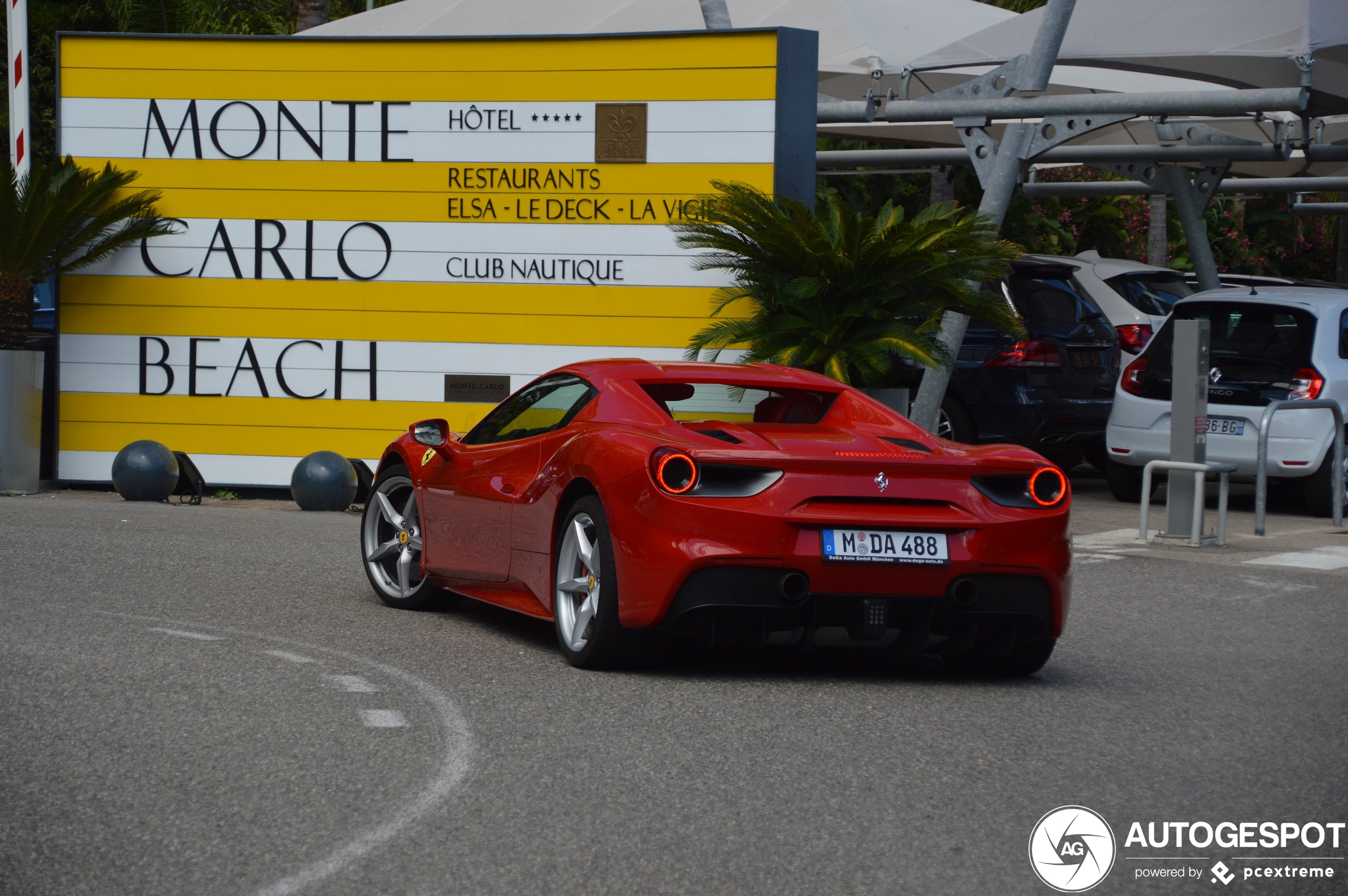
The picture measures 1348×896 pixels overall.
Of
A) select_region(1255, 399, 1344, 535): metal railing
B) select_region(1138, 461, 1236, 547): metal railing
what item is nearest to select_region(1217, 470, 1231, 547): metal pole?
select_region(1138, 461, 1236, 547): metal railing

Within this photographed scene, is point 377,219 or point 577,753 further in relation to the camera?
point 377,219

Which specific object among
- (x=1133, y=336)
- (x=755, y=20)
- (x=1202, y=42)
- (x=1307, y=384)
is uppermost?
(x=755, y=20)

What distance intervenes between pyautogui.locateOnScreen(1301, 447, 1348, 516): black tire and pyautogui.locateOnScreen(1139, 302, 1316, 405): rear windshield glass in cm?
62

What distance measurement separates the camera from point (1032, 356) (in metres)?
14.0

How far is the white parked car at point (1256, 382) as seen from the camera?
12508mm

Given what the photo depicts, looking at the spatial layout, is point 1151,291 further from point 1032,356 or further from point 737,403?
point 737,403

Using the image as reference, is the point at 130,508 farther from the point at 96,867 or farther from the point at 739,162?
the point at 96,867

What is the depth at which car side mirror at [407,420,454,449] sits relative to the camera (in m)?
7.45

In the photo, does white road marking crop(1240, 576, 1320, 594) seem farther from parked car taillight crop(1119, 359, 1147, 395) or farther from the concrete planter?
the concrete planter

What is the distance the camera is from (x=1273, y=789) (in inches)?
184

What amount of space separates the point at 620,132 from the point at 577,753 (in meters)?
8.98

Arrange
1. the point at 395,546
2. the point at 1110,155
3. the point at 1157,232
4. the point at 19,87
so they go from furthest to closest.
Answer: the point at 1157,232, the point at 1110,155, the point at 19,87, the point at 395,546

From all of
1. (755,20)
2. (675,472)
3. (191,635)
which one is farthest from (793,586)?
(755,20)

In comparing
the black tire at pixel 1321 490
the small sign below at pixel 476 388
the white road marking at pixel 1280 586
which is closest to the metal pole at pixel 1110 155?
the black tire at pixel 1321 490
